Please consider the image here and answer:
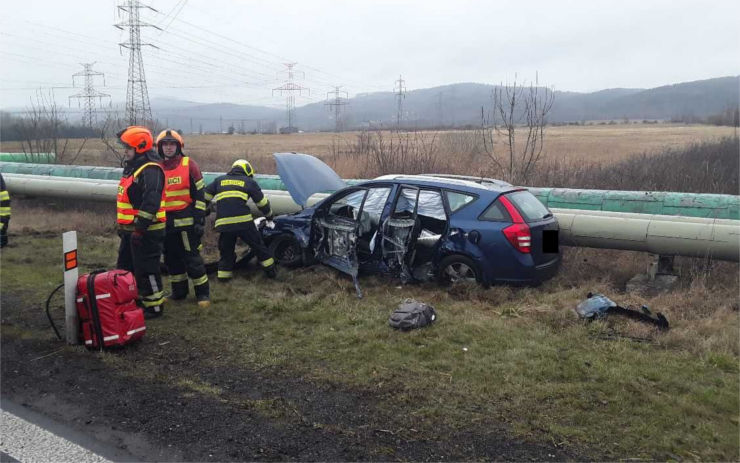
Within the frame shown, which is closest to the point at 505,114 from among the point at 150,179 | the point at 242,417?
the point at 150,179

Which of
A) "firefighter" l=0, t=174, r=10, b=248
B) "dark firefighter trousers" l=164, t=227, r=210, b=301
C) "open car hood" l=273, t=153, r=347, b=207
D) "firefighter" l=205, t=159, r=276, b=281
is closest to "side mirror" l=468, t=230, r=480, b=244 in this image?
"firefighter" l=205, t=159, r=276, b=281

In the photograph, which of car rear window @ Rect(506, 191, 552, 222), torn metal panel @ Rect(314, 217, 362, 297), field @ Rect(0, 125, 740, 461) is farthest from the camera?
torn metal panel @ Rect(314, 217, 362, 297)

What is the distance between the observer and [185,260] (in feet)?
22.4

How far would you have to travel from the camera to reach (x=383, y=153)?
590 inches

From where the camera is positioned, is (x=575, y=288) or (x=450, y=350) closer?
(x=450, y=350)

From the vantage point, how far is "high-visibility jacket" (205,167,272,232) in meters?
7.59

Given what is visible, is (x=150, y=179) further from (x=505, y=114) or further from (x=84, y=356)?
(x=505, y=114)

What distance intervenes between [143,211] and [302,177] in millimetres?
3087

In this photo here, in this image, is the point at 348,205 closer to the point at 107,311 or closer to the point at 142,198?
the point at 142,198

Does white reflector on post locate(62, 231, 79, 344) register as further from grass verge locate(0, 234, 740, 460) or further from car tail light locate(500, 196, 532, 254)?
car tail light locate(500, 196, 532, 254)

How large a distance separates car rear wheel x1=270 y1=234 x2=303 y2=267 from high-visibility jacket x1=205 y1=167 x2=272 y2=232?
691 millimetres

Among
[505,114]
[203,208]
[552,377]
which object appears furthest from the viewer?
[505,114]

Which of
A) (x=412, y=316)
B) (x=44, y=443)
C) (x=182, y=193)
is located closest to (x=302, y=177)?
(x=182, y=193)

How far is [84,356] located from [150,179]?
183 cm
